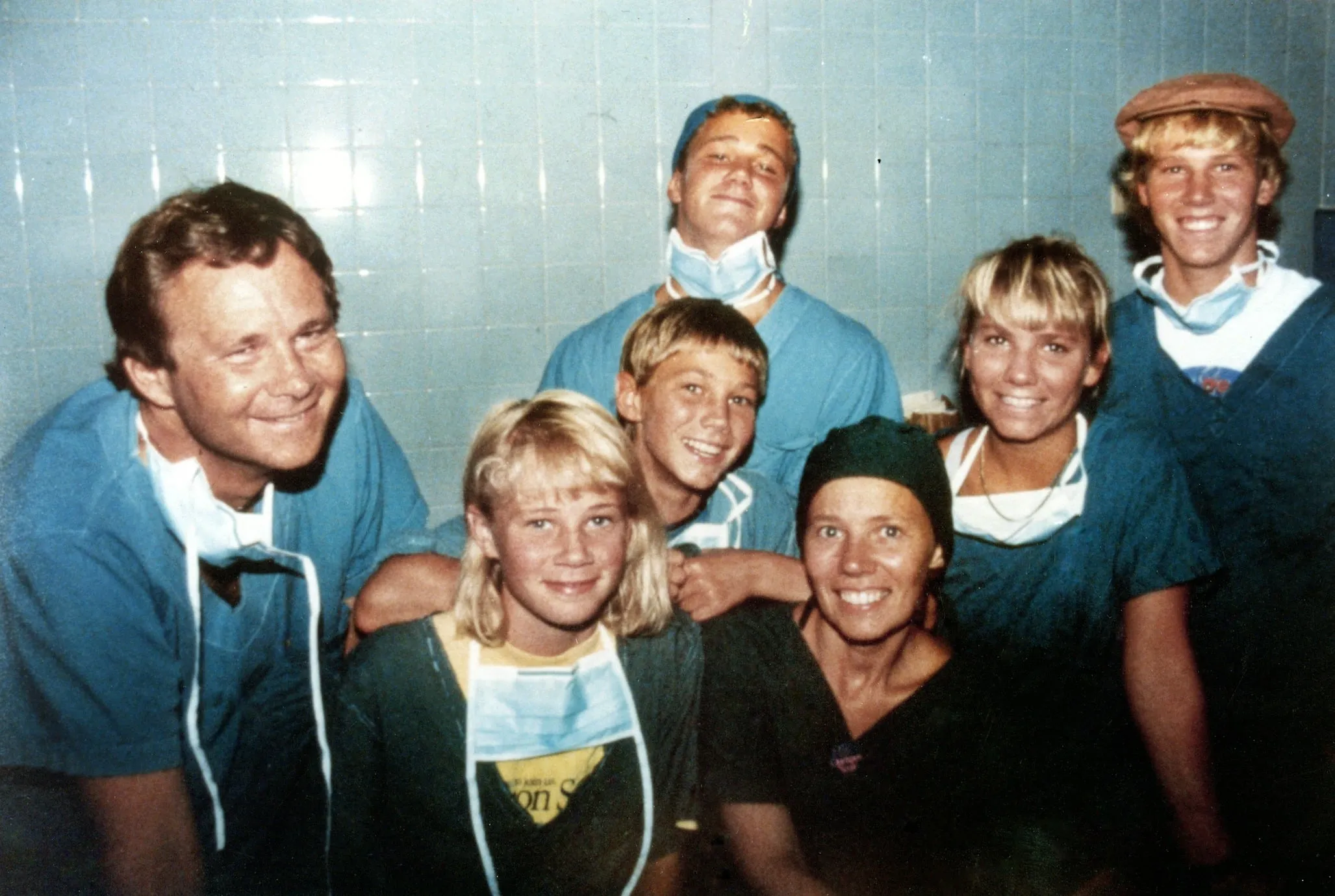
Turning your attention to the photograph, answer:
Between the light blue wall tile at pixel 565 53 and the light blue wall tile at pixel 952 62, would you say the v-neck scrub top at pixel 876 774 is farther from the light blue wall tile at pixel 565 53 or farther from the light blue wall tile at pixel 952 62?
the light blue wall tile at pixel 952 62

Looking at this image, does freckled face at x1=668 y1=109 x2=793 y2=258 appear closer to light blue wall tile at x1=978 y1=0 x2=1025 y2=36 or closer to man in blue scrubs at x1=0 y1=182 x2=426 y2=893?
man in blue scrubs at x1=0 y1=182 x2=426 y2=893

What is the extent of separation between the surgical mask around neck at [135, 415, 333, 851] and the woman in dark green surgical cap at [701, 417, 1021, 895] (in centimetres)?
77

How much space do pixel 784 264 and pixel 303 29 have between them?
69.3 inches

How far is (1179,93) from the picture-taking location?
197cm

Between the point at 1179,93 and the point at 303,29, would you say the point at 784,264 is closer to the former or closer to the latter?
the point at 1179,93

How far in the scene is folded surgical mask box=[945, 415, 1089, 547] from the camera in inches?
64.9

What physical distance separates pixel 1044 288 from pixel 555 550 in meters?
1.08

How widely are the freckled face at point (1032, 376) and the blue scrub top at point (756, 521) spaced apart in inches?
18.9

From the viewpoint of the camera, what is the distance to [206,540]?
1.54m

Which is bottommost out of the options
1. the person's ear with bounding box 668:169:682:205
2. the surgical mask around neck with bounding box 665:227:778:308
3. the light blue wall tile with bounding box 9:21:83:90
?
the surgical mask around neck with bounding box 665:227:778:308

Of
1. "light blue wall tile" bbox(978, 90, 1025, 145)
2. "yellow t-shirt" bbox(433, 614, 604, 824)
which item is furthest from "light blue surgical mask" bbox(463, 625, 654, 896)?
"light blue wall tile" bbox(978, 90, 1025, 145)

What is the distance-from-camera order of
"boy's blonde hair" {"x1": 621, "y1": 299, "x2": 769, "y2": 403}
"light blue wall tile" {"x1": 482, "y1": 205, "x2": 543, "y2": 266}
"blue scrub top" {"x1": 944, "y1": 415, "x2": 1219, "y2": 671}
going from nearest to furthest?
"blue scrub top" {"x1": 944, "y1": 415, "x2": 1219, "y2": 671}
"boy's blonde hair" {"x1": 621, "y1": 299, "x2": 769, "y2": 403}
"light blue wall tile" {"x1": 482, "y1": 205, "x2": 543, "y2": 266}

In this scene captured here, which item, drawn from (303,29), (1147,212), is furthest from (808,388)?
(303,29)

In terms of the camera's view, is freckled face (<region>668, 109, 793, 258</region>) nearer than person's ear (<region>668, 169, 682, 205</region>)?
Yes
